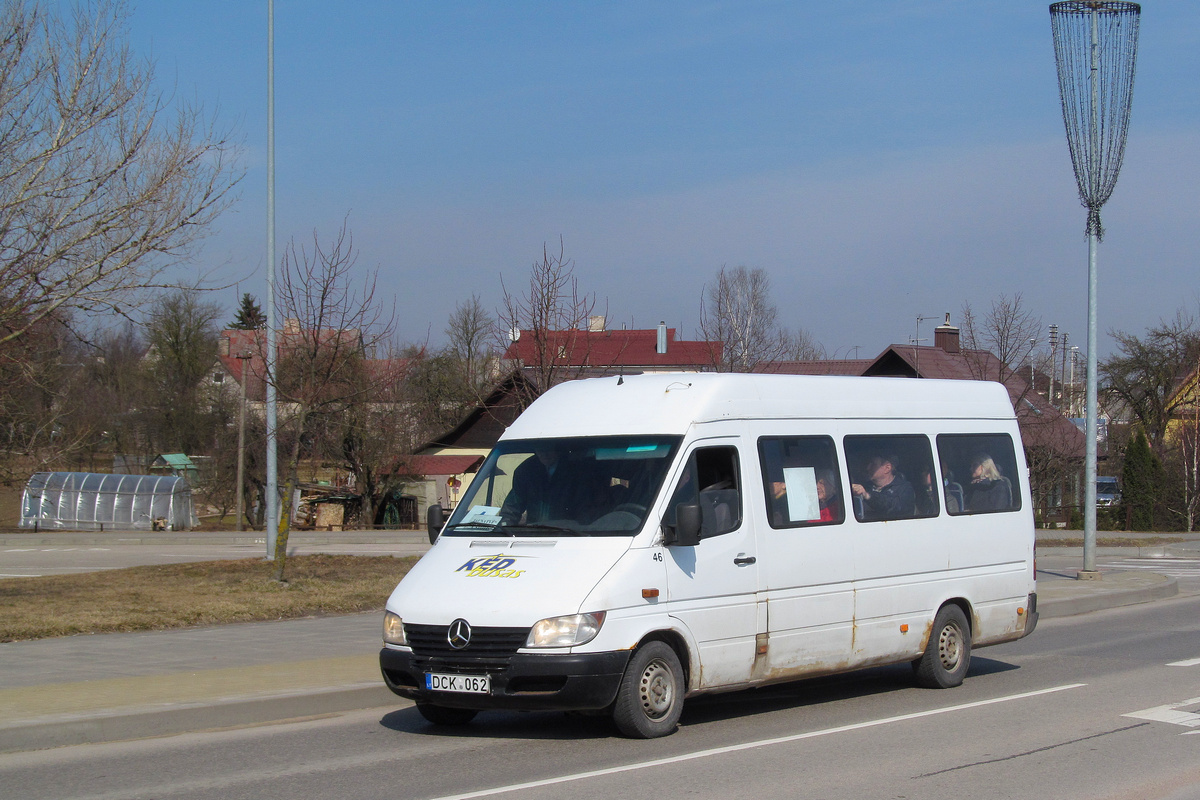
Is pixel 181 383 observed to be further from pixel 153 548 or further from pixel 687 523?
pixel 687 523

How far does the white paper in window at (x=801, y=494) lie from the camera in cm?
924

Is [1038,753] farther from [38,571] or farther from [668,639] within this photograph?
[38,571]

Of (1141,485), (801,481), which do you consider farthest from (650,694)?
(1141,485)

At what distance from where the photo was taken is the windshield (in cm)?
829

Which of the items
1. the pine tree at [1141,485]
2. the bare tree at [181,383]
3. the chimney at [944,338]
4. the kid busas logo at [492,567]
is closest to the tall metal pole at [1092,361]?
the kid busas logo at [492,567]

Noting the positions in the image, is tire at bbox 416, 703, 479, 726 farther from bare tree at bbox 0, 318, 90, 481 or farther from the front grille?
bare tree at bbox 0, 318, 90, 481

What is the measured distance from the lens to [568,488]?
8.59 metres

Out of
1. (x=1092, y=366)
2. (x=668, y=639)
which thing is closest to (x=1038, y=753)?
(x=668, y=639)

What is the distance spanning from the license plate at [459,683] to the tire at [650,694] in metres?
0.89

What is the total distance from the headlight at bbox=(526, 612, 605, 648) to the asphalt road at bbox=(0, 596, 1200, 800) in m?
0.75

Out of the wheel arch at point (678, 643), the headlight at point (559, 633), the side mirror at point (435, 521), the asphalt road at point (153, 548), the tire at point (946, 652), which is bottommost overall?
the asphalt road at point (153, 548)

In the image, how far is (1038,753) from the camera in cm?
758

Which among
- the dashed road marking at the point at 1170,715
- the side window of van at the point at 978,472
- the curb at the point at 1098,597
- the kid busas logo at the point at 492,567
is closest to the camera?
the kid busas logo at the point at 492,567

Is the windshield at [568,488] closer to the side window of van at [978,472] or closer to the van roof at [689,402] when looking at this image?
the van roof at [689,402]
